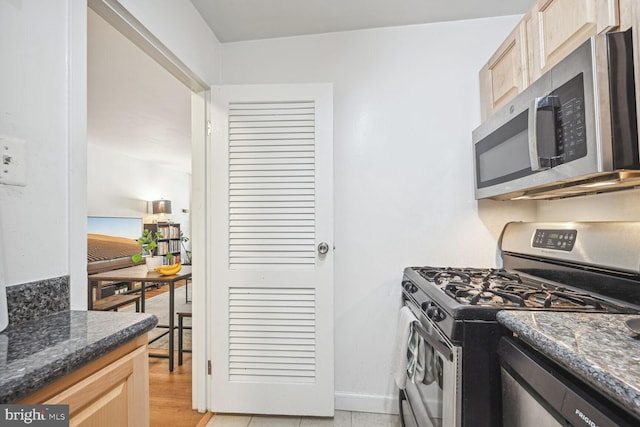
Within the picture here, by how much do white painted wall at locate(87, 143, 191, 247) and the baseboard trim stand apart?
481 centimetres

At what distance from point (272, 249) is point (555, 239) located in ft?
4.67

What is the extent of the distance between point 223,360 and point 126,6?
1.80 metres

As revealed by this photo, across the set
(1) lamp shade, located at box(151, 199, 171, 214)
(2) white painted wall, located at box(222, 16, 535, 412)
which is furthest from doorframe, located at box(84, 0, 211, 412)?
(1) lamp shade, located at box(151, 199, 171, 214)

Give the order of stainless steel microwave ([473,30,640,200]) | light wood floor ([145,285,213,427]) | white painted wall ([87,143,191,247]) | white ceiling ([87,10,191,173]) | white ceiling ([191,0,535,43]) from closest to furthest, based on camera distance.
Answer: stainless steel microwave ([473,30,640,200]) → white ceiling ([191,0,535,43]) → light wood floor ([145,285,213,427]) → white ceiling ([87,10,191,173]) → white painted wall ([87,143,191,247])

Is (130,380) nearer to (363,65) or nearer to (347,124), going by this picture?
(347,124)

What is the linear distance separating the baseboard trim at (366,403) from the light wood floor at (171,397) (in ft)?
2.62

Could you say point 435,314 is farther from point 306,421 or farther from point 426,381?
point 306,421

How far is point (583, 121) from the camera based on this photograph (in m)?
0.90

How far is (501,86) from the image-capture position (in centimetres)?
153

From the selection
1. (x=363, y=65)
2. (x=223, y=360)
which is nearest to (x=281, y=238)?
(x=223, y=360)

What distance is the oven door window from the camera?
3.55 feet

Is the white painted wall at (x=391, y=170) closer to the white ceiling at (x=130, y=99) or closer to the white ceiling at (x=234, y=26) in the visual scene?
the white ceiling at (x=234, y=26)

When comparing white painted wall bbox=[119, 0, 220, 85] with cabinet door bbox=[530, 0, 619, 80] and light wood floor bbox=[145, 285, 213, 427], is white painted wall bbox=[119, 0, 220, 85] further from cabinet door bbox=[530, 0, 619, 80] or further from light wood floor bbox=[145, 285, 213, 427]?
light wood floor bbox=[145, 285, 213, 427]

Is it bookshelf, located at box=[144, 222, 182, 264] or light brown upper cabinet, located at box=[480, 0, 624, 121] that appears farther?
bookshelf, located at box=[144, 222, 182, 264]
